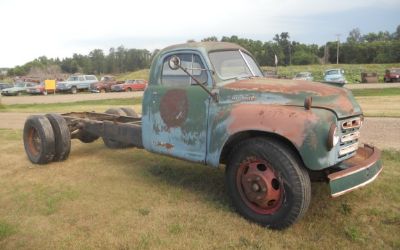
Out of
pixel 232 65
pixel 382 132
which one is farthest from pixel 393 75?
pixel 232 65

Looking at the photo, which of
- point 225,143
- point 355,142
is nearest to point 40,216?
point 225,143

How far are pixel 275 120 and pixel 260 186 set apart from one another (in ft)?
2.48

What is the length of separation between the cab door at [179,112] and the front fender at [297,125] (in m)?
0.66

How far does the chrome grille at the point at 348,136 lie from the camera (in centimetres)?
450

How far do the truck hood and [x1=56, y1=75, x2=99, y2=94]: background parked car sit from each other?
36.8 m

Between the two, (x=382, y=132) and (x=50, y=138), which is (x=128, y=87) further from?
(x=50, y=138)

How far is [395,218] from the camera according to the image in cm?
468

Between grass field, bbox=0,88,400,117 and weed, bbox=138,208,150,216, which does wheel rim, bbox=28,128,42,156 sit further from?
grass field, bbox=0,88,400,117

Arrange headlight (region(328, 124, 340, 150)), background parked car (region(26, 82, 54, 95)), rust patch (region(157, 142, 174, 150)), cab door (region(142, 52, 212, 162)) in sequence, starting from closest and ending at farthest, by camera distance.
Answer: headlight (region(328, 124, 340, 150)) → cab door (region(142, 52, 212, 162)) → rust patch (region(157, 142, 174, 150)) → background parked car (region(26, 82, 54, 95))

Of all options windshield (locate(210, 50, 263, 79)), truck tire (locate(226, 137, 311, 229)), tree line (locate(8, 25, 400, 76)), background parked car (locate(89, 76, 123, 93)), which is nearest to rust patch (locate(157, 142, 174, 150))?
A: truck tire (locate(226, 137, 311, 229))

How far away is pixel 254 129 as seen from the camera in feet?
14.8

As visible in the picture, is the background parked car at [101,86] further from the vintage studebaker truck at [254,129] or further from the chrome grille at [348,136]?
the chrome grille at [348,136]

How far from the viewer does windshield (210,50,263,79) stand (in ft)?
17.9

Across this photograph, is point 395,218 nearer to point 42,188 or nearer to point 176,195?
point 176,195
